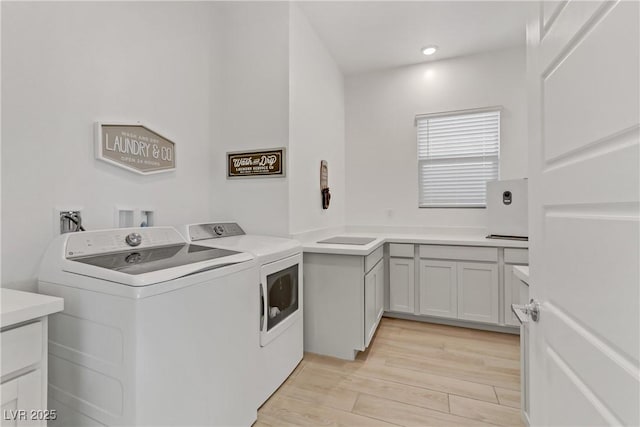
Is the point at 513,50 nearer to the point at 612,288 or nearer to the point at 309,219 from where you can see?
the point at 309,219

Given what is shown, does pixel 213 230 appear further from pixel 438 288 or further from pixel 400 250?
pixel 438 288

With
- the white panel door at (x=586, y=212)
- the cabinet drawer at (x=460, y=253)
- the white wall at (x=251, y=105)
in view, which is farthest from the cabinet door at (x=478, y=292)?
the white panel door at (x=586, y=212)

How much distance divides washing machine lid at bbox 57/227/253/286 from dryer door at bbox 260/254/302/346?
285mm

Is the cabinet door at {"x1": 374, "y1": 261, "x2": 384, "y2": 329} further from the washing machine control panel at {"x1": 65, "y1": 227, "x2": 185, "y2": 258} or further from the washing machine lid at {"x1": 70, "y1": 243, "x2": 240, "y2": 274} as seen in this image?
the washing machine control panel at {"x1": 65, "y1": 227, "x2": 185, "y2": 258}

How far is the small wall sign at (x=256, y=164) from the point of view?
224 cm

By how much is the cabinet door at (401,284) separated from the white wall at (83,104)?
2046 mm

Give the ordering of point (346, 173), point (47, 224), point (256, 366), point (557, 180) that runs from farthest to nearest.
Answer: point (346, 173)
point (256, 366)
point (47, 224)
point (557, 180)

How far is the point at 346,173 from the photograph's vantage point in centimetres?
375

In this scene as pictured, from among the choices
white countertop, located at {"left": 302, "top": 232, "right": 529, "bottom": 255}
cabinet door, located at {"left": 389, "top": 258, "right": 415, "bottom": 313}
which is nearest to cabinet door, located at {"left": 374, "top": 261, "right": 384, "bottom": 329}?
cabinet door, located at {"left": 389, "top": 258, "right": 415, "bottom": 313}

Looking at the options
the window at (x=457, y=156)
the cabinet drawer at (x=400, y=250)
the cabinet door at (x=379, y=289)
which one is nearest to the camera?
the cabinet door at (x=379, y=289)

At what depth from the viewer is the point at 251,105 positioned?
7.71 feet

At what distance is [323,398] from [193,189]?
5.86ft

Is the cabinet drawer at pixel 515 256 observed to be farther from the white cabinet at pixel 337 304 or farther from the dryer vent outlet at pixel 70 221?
the dryer vent outlet at pixel 70 221

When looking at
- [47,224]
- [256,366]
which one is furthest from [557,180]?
[47,224]
